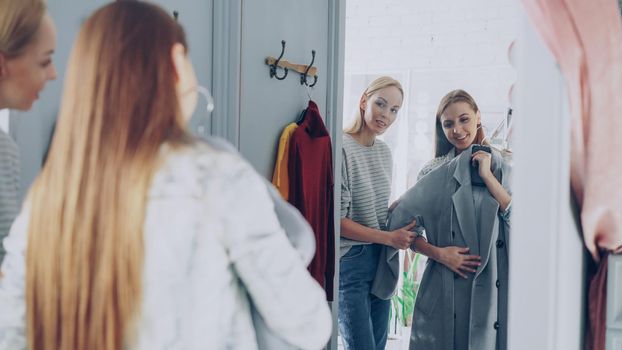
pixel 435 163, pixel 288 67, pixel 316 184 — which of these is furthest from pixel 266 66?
pixel 435 163

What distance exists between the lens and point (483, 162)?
7.50 ft

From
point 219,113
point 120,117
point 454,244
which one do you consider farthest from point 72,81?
point 454,244

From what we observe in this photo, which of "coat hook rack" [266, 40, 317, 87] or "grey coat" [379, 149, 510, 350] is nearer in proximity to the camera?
"coat hook rack" [266, 40, 317, 87]

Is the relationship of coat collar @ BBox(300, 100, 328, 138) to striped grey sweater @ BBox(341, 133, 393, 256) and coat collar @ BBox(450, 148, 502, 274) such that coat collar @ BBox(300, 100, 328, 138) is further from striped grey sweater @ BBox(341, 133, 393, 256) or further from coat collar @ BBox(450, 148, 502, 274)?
coat collar @ BBox(450, 148, 502, 274)

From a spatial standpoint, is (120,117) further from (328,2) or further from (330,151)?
(328,2)

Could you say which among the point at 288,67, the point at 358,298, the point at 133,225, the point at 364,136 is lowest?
the point at 358,298

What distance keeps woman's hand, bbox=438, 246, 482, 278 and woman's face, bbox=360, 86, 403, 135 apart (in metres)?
0.57

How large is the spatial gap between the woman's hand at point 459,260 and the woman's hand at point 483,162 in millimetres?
255

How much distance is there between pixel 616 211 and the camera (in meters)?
1.40

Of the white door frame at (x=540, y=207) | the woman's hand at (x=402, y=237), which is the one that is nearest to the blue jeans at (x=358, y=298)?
the woman's hand at (x=402, y=237)

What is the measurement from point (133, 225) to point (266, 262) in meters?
0.19

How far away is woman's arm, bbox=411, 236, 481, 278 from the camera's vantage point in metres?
2.24

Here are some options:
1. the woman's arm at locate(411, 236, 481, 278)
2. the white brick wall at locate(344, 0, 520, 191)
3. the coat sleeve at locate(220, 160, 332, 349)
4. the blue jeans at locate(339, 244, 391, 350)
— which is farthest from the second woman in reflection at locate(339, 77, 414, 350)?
the coat sleeve at locate(220, 160, 332, 349)

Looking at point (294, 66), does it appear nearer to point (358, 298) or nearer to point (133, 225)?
point (358, 298)
